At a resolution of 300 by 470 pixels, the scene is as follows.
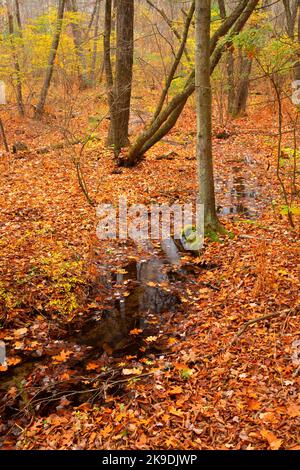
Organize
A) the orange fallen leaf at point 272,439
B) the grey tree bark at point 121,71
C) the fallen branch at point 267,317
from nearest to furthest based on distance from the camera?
the orange fallen leaf at point 272,439 < the fallen branch at point 267,317 < the grey tree bark at point 121,71

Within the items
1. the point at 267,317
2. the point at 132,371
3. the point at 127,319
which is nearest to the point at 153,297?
the point at 127,319

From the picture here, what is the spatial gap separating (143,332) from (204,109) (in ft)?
12.8

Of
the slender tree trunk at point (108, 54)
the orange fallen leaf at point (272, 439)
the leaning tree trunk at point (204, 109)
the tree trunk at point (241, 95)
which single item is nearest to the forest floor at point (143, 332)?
the orange fallen leaf at point (272, 439)

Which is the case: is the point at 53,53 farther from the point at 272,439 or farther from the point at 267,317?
the point at 272,439

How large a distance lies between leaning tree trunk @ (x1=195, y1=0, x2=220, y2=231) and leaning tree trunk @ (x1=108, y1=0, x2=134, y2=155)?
4900 mm

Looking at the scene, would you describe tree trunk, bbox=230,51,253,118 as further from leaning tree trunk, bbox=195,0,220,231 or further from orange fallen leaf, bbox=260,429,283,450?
orange fallen leaf, bbox=260,429,283,450

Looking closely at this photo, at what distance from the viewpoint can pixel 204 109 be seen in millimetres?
6535

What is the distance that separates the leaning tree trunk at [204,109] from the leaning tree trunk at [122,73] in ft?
16.1

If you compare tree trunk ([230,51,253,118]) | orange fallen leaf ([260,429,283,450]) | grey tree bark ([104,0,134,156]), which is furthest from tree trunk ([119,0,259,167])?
tree trunk ([230,51,253,118])

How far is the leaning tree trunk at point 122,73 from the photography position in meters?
11.2

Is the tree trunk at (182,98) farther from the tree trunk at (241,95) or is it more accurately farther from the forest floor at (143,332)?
the tree trunk at (241,95)

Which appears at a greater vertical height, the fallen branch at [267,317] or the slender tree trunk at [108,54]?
the slender tree trunk at [108,54]

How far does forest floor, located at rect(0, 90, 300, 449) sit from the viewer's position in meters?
3.47
